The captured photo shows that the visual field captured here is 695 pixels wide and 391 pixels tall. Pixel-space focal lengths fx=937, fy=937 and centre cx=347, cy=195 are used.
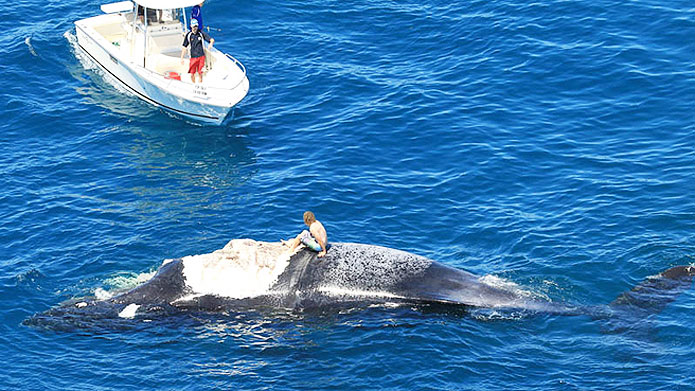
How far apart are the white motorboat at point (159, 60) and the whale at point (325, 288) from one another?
12447 millimetres

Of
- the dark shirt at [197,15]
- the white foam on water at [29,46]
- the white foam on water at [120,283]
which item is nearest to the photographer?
the white foam on water at [120,283]

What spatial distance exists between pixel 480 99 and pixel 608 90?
490 centimetres

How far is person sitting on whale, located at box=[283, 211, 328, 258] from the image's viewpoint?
78.8ft

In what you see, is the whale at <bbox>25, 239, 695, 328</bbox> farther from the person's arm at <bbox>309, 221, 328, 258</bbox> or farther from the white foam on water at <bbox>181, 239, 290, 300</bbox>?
the person's arm at <bbox>309, 221, 328, 258</bbox>

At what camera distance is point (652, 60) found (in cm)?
3712

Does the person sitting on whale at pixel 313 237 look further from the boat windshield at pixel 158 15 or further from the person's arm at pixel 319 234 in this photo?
the boat windshield at pixel 158 15

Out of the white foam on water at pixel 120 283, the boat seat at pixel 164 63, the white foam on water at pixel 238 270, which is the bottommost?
the white foam on water at pixel 120 283

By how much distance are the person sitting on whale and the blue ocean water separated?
1792mm

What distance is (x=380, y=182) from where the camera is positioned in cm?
3188

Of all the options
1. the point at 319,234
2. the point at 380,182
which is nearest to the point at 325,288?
the point at 319,234

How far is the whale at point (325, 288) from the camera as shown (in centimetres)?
2402

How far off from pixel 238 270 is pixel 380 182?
8692 mm

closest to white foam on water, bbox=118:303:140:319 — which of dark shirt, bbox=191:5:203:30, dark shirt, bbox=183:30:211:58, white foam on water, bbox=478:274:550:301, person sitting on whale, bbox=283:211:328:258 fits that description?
person sitting on whale, bbox=283:211:328:258

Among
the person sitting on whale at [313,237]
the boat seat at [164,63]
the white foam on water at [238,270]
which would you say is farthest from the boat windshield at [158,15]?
the person sitting on whale at [313,237]
